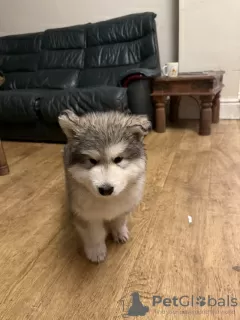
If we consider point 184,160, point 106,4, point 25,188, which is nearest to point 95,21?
point 106,4

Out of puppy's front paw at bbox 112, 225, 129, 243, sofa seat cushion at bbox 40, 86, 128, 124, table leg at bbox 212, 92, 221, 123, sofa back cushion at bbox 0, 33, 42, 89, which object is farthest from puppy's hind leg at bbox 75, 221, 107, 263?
sofa back cushion at bbox 0, 33, 42, 89

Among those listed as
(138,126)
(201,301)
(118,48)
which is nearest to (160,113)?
(118,48)

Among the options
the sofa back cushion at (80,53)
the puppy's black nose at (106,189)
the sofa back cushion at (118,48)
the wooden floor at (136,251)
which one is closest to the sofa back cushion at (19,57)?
the sofa back cushion at (80,53)

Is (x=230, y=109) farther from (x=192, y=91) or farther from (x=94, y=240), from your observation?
(x=94, y=240)

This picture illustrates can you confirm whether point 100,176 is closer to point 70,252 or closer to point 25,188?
point 70,252

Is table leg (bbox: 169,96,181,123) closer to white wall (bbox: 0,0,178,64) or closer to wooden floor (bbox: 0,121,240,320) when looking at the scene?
white wall (bbox: 0,0,178,64)

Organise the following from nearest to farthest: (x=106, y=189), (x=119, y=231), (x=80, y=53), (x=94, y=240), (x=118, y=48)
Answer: (x=106, y=189) < (x=94, y=240) < (x=119, y=231) < (x=118, y=48) < (x=80, y=53)

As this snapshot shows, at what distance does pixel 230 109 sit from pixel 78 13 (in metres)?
2.54

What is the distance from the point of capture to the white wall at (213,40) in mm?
3340

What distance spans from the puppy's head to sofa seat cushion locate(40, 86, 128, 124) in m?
1.63

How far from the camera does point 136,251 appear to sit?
1388mm

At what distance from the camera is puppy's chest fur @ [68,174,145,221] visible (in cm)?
119

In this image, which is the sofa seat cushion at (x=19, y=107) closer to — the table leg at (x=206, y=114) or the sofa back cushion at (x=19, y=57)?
the sofa back cushion at (x=19, y=57)

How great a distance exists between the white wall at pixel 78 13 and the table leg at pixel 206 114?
118 centimetres
